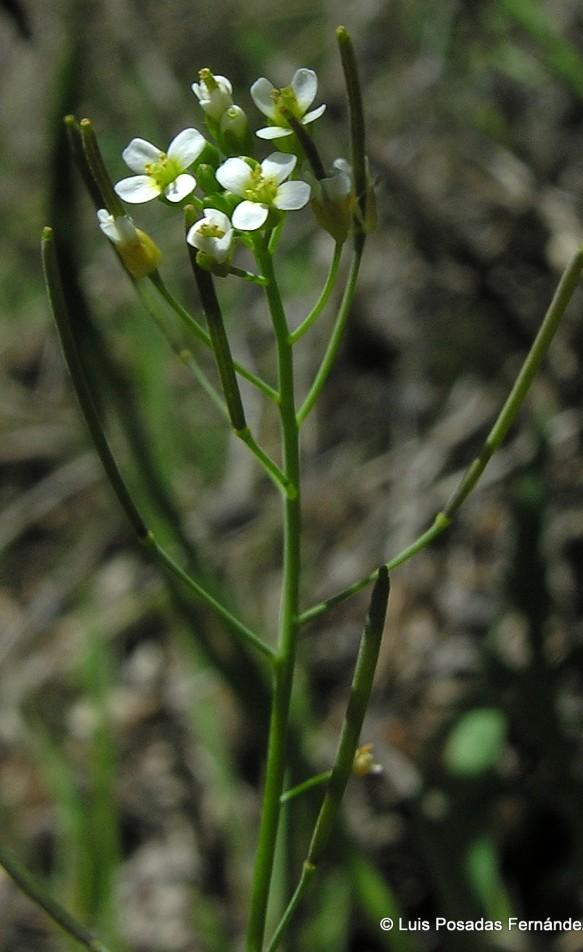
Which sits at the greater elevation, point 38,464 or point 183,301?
point 183,301

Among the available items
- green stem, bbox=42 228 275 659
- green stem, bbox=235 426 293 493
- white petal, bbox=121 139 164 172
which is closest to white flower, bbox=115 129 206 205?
white petal, bbox=121 139 164 172

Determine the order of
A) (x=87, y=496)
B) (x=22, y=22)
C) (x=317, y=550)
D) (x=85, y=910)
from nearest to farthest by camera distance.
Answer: (x=85, y=910) < (x=22, y=22) < (x=317, y=550) < (x=87, y=496)

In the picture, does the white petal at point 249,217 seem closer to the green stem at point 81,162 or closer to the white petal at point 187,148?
the white petal at point 187,148

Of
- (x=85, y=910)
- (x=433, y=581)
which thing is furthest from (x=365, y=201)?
(x=433, y=581)

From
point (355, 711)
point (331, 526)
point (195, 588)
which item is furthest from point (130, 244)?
point (331, 526)

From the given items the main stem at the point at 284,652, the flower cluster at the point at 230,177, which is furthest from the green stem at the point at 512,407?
the flower cluster at the point at 230,177

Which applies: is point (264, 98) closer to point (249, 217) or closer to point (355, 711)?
point (249, 217)

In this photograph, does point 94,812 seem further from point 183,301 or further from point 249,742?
point 183,301
